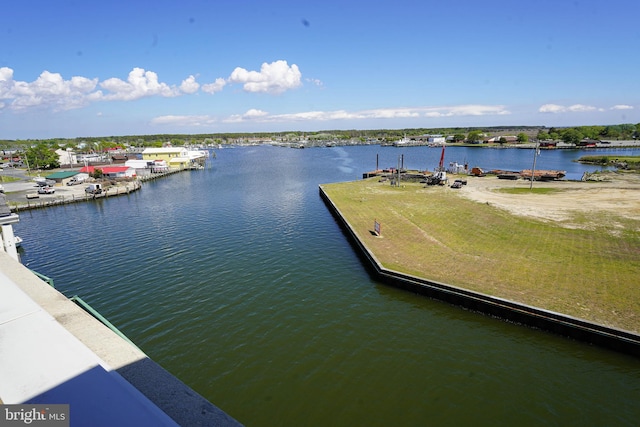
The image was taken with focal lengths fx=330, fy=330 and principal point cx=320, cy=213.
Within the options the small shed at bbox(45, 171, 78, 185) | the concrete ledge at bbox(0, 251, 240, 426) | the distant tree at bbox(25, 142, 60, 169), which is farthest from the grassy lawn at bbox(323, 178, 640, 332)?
the distant tree at bbox(25, 142, 60, 169)

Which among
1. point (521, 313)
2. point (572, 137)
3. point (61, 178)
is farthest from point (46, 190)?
point (572, 137)

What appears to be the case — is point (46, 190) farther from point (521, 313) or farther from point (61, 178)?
point (521, 313)

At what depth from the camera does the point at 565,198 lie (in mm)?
42219

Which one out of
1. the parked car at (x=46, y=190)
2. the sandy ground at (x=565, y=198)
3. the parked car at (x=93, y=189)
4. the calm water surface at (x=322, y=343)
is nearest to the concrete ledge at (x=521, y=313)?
the calm water surface at (x=322, y=343)

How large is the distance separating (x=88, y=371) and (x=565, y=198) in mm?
50718

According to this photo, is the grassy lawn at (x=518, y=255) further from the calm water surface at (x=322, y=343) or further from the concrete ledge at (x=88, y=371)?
the concrete ledge at (x=88, y=371)

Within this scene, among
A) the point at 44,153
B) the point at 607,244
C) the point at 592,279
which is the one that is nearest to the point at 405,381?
the point at 592,279

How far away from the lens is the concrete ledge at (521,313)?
14.7 m

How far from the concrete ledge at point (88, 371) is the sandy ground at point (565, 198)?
34376 mm

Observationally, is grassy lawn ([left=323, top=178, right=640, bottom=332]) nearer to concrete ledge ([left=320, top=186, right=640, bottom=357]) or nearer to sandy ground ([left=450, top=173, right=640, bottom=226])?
concrete ledge ([left=320, top=186, right=640, bottom=357])

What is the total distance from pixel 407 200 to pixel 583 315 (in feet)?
94.1

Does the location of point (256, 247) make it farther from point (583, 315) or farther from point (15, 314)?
point (583, 315)

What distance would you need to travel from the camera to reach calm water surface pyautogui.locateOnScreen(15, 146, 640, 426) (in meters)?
12.3

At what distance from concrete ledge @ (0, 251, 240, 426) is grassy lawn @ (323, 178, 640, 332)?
16.0 meters
